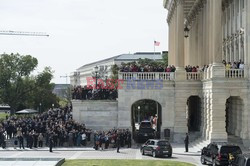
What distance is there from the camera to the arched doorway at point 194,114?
58.9 metres

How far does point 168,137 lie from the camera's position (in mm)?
54531

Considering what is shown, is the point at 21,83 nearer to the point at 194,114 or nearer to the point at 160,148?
the point at 194,114

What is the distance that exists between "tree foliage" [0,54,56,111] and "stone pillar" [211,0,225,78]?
249ft

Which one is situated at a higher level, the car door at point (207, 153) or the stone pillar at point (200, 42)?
the stone pillar at point (200, 42)

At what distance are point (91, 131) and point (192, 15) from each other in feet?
95.2

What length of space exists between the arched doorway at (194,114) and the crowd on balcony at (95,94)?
30.0ft

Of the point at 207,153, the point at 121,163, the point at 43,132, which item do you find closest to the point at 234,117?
the point at 207,153

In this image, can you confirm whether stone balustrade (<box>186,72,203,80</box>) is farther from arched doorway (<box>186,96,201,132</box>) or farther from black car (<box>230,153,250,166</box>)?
black car (<box>230,153,250,166</box>)

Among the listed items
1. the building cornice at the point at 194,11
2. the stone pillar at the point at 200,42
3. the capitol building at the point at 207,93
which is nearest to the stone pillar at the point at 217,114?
the capitol building at the point at 207,93

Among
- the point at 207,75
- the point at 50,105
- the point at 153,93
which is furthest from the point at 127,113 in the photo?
the point at 50,105

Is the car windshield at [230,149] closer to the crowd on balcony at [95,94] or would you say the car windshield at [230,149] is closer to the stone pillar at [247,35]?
the stone pillar at [247,35]

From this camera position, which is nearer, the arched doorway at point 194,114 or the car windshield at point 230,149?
the car windshield at point 230,149

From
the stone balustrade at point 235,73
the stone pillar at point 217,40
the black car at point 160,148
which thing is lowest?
the black car at point 160,148

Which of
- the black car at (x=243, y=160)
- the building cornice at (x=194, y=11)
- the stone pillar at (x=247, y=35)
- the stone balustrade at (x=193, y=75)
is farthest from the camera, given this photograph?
the building cornice at (x=194, y=11)
